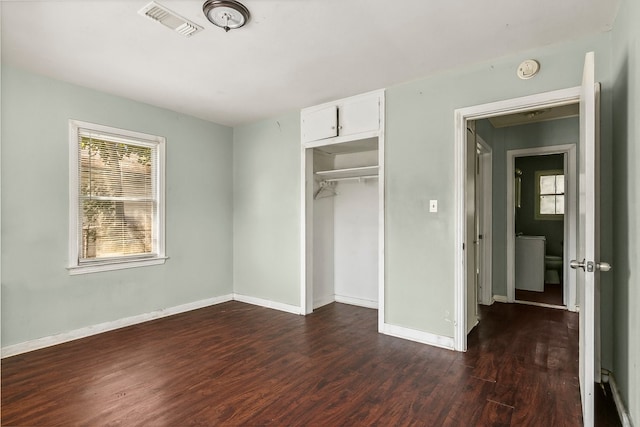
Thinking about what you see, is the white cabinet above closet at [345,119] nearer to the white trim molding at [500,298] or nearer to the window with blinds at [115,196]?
the window with blinds at [115,196]

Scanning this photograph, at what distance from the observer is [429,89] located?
3.25 metres

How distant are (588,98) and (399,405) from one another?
2143mm

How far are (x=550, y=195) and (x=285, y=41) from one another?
633 centimetres

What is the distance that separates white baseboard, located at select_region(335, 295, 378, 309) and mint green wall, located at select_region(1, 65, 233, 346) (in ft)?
6.27

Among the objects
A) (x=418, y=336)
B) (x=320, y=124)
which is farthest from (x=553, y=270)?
(x=320, y=124)

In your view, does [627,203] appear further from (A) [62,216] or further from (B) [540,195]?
(B) [540,195]

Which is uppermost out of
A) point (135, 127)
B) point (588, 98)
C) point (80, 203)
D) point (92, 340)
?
point (135, 127)

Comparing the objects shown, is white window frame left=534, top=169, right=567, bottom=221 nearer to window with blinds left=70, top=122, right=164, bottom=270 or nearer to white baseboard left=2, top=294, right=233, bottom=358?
white baseboard left=2, top=294, right=233, bottom=358

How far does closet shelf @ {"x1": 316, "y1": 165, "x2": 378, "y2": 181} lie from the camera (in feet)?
13.7

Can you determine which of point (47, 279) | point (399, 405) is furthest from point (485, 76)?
point (47, 279)

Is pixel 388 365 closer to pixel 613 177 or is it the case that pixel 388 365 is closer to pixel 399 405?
pixel 399 405

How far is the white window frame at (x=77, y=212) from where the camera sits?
11.1 feet

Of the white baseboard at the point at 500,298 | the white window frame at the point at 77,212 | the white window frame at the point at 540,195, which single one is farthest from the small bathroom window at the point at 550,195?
the white window frame at the point at 77,212

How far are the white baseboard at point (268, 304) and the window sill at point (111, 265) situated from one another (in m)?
1.25
